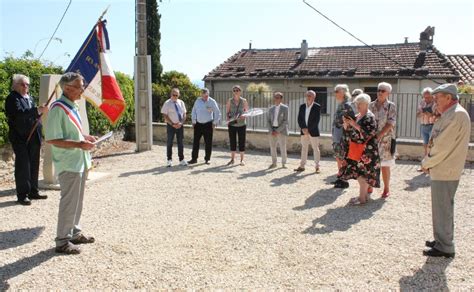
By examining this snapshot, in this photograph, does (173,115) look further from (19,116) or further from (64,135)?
(64,135)

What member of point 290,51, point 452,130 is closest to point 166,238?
point 452,130

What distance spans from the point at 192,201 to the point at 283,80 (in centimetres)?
1554

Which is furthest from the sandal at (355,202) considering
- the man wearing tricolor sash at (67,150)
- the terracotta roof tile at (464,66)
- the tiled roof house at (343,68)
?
the terracotta roof tile at (464,66)

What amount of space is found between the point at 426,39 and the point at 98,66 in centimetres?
1801

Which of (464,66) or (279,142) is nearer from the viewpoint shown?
(279,142)

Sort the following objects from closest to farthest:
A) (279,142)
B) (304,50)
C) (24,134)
Answer: (24,134) → (279,142) → (304,50)

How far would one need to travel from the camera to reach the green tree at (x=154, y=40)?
26.4 meters

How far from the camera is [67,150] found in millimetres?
4562

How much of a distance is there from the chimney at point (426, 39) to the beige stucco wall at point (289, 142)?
11.4 m

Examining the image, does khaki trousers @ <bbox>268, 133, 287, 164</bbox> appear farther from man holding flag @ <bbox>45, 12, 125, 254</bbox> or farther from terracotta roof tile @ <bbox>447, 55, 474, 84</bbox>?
terracotta roof tile @ <bbox>447, 55, 474, 84</bbox>

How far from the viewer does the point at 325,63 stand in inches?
875

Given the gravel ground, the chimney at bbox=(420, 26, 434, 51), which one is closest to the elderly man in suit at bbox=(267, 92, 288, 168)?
the gravel ground

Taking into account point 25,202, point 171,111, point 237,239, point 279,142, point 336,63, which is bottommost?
Answer: point 237,239

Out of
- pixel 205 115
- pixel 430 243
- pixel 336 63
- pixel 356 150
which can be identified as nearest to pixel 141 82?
pixel 205 115
